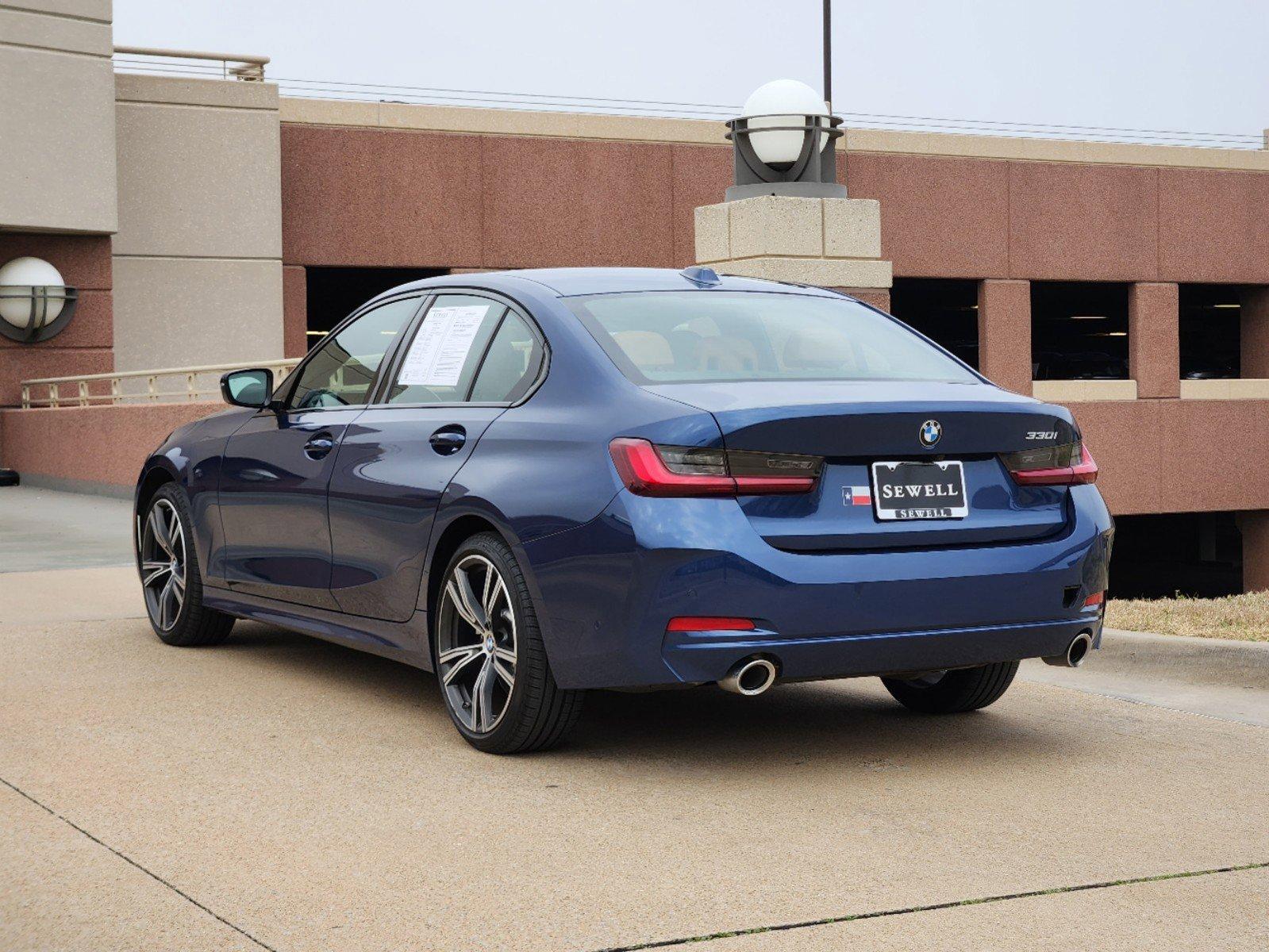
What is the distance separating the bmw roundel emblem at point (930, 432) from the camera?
534cm

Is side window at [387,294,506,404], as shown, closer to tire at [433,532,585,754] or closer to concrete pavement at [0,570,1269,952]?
tire at [433,532,585,754]

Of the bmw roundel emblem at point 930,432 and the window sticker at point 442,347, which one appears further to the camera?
the window sticker at point 442,347

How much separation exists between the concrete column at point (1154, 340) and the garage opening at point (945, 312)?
111 inches

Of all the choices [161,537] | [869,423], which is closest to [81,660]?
[161,537]

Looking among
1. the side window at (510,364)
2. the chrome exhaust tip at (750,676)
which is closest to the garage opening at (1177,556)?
the side window at (510,364)

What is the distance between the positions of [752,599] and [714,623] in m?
0.13

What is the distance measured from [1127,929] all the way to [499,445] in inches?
102

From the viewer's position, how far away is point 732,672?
5129mm

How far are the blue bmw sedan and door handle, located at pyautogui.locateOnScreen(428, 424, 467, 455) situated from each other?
10 millimetres

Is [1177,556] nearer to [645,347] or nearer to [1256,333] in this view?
[1256,333]

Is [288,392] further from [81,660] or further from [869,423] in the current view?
[869,423]

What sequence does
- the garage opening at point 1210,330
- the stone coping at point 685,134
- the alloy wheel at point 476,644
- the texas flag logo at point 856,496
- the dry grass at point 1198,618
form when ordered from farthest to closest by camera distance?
the garage opening at point 1210,330 < the stone coping at point 685,134 < the dry grass at point 1198,618 < the alloy wheel at point 476,644 < the texas flag logo at point 856,496

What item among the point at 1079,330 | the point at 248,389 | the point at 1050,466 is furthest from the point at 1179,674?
the point at 1079,330

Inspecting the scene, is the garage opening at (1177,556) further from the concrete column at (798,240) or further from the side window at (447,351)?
the side window at (447,351)
